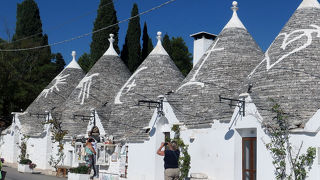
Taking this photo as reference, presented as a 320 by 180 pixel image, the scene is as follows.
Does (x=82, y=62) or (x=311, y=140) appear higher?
(x=82, y=62)

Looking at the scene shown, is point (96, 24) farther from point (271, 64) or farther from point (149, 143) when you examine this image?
point (271, 64)

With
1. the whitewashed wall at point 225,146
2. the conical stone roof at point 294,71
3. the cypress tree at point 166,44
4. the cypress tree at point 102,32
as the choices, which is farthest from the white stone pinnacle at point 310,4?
the cypress tree at point 166,44

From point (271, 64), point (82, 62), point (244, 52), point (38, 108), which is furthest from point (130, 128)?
point (82, 62)

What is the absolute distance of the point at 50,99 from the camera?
107 feet

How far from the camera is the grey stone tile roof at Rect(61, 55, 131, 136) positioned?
2762cm

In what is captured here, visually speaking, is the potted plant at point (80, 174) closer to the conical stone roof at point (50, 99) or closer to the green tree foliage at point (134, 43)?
the conical stone roof at point (50, 99)

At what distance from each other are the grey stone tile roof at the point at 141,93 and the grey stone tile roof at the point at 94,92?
209cm

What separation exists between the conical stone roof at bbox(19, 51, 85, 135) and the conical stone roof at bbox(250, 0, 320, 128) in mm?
17707

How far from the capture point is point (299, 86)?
14.5 m

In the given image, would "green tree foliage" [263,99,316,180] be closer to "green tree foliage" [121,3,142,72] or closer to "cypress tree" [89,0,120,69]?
"green tree foliage" [121,3,142,72]

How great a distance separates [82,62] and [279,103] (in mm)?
45902

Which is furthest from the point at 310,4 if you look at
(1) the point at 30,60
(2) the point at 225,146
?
(1) the point at 30,60

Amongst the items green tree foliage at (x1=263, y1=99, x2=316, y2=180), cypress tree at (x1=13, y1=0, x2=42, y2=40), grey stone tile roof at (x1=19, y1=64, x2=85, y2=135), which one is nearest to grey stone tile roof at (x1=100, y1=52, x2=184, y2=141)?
grey stone tile roof at (x1=19, y1=64, x2=85, y2=135)

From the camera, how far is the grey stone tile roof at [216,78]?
18.2 m
